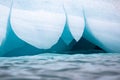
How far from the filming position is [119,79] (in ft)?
5.36

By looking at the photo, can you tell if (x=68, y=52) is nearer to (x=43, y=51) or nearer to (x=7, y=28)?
(x=43, y=51)

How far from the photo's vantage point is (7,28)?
5.89m

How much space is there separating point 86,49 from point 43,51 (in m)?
1.64

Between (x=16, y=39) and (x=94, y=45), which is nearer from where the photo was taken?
(x=16, y=39)

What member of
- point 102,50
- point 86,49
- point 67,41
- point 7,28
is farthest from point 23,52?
point 102,50

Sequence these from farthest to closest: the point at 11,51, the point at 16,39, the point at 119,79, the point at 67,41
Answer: the point at 67,41 → the point at 16,39 → the point at 11,51 → the point at 119,79

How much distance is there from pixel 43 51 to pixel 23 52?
0.69 meters

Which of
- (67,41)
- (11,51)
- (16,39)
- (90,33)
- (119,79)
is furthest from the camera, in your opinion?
(90,33)

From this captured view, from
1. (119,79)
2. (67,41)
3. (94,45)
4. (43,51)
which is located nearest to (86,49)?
(94,45)

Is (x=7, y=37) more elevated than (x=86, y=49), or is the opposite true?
(x=7, y=37)

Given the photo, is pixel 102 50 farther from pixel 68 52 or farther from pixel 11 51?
pixel 11 51

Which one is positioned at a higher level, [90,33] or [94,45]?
[90,33]

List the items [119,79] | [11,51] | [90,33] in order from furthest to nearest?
[90,33]
[11,51]
[119,79]

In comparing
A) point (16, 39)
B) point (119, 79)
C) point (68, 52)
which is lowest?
point (119, 79)
